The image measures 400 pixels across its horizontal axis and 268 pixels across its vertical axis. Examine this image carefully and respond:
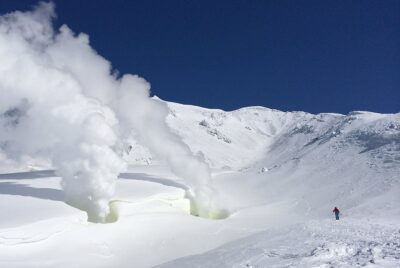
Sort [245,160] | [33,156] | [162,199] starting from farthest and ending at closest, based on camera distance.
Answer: [245,160] < [33,156] < [162,199]

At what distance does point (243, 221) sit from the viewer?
34.6 m

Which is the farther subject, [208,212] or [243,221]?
[208,212]

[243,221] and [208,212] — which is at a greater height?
[208,212]

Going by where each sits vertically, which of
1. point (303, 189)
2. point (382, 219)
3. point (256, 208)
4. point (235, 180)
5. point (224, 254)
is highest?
point (235, 180)

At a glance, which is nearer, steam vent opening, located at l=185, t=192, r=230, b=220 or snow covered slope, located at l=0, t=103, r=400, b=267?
snow covered slope, located at l=0, t=103, r=400, b=267

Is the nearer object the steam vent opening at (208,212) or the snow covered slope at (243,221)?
the snow covered slope at (243,221)

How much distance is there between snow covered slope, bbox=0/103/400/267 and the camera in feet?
72.0

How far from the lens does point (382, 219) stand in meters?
29.5

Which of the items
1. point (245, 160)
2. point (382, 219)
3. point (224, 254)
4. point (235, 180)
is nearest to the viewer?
point (224, 254)

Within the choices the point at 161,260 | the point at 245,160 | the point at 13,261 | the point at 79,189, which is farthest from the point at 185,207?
the point at 245,160

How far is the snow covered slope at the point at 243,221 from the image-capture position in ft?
72.0

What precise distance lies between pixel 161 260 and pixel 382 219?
13659mm

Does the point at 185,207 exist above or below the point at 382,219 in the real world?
above

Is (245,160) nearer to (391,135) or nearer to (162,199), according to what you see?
(391,135)
